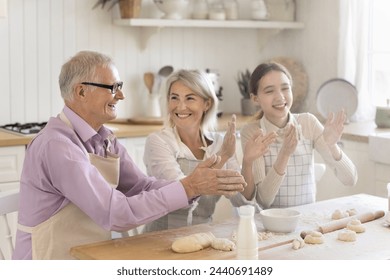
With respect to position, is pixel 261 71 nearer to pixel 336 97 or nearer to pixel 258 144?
pixel 258 144

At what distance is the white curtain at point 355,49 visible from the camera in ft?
12.6

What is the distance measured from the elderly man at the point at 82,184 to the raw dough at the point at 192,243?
103 mm

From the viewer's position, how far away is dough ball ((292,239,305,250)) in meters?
1.81

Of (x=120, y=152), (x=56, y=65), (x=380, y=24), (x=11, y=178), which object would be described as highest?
(x=380, y=24)

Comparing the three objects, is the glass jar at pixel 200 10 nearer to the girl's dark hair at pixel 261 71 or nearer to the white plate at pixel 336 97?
the white plate at pixel 336 97

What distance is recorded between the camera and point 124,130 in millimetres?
3404

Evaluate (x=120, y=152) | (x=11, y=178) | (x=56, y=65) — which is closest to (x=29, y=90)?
(x=56, y=65)

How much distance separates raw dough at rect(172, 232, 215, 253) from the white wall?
2.00 meters

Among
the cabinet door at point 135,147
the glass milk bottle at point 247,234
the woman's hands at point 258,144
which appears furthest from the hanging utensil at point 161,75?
the glass milk bottle at point 247,234

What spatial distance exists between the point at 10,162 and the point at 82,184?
1413 mm
